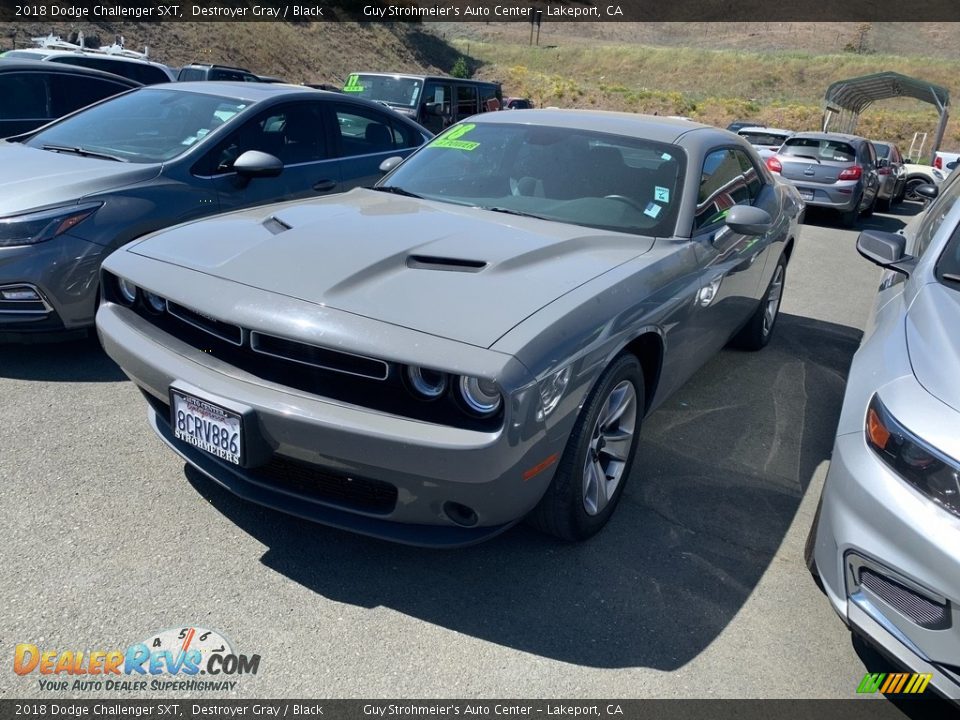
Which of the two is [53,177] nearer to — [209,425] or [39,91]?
[209,425]

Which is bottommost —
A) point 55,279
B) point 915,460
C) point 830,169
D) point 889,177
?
point 889,177

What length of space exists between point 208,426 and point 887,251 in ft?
10.1

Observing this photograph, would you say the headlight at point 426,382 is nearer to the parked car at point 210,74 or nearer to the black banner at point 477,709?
the black banner at point 477,709

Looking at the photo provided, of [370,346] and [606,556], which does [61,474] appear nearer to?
[370,346]

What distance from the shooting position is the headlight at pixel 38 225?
3.99 m

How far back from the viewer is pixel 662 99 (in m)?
50.1

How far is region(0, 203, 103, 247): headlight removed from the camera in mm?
3988

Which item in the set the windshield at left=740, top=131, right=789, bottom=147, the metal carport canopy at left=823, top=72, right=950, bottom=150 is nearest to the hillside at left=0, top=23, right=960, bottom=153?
the metal carport canopy at left=823, top=72, right=950, bottom=150

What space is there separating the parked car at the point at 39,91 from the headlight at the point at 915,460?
7427 mm

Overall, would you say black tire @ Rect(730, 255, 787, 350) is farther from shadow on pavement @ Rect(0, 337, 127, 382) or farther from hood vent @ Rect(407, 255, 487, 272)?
shadow on pavement @ Rect(0, 337, 127, 382)

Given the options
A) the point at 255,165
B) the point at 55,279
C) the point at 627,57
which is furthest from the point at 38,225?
the point at 627,57

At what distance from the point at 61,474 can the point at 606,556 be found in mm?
2244

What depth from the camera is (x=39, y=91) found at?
7.19m

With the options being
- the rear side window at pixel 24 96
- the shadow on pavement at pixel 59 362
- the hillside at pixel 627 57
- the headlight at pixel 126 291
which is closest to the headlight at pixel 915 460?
the headlight at pixel 126 291
